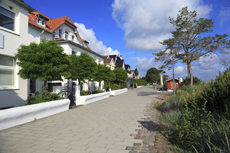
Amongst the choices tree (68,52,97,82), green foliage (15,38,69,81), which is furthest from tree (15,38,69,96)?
tree (68,52,97,82)

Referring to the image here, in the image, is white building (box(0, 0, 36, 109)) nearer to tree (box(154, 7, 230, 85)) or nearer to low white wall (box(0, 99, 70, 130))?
low white wall (box(0, 99, 70, 130))

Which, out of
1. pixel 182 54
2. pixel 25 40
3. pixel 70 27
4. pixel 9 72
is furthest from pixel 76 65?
pixel 182 54

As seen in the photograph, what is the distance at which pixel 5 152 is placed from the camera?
3.65 meters

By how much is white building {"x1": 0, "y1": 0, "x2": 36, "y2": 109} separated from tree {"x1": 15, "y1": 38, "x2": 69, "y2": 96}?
1328 millimetres

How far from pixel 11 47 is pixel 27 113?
16.0 feet

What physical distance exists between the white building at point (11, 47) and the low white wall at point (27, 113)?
2.70 m

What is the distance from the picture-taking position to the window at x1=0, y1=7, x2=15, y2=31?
888cm

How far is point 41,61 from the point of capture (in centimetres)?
809

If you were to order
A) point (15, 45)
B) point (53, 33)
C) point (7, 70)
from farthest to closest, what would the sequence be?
point (53, 33) → point (15, 45) → point (7, 70)

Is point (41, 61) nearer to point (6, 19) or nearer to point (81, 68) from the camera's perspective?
point (6, 19)

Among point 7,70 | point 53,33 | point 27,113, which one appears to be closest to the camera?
point 27,113

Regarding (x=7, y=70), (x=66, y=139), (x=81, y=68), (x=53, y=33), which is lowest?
(x=66, y=139)

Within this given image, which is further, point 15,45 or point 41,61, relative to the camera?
point 15,45

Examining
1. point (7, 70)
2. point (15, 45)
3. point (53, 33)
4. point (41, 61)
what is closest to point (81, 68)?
point (15, 45)
